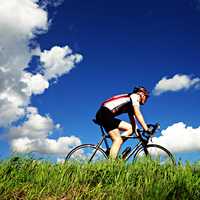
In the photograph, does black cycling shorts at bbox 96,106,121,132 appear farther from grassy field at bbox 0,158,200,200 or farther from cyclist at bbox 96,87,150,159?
grassy field at bbox 0,158,200,200

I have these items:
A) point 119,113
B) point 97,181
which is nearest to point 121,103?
point 119,113

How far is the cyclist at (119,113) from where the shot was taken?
1278cm

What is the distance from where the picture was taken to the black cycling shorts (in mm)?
12859

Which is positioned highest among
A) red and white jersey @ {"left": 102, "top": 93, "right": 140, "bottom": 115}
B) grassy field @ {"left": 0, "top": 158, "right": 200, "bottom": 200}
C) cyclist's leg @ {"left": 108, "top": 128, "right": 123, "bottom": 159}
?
red and white jersey @ {"left": 102, "top": 93, "right": 140, "bottom": 115}

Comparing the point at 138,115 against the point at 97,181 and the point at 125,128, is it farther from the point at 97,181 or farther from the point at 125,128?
the point at 97,181

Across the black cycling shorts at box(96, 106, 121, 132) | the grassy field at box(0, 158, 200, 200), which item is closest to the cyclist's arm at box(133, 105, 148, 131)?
the black cycling shorts at box(96, 106, 121, 132)

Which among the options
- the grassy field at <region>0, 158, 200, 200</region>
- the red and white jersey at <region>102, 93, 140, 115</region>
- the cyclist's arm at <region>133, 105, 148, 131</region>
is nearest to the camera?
the grassy field at <region>0, 158, 200, 200</region>

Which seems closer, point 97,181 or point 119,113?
point 97,181

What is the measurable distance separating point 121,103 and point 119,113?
29 centimetres

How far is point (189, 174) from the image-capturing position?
349 inches

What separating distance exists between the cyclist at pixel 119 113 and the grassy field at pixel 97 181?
300 cm

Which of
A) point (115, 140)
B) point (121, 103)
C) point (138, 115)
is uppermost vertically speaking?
point (121, 103)

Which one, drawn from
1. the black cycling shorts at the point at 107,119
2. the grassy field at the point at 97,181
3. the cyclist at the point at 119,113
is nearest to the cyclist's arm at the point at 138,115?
the cyclist at the point at 119,113

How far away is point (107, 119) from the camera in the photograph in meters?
12.9
